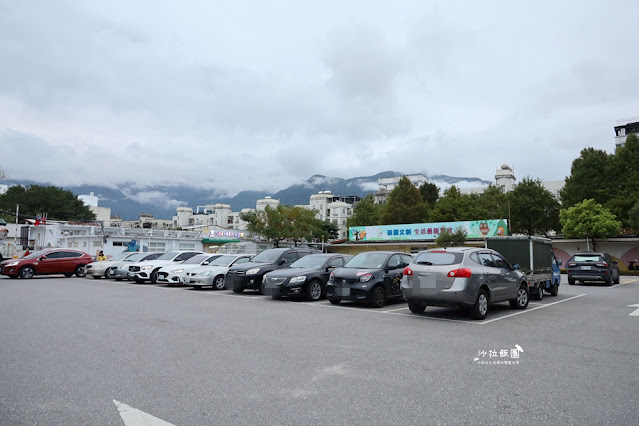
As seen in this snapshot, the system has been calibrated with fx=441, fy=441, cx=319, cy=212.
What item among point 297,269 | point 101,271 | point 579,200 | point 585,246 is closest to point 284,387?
point 297,269

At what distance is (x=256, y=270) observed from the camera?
49.4 ft

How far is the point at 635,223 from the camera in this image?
36625 millimetres

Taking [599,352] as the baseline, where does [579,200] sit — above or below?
above

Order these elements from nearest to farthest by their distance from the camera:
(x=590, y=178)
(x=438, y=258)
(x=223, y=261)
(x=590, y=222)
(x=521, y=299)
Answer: (x=438, y=258) < (x=521, y=299) < (x=223, y=261) < (x=590, y=222) < (x=590, y=178)

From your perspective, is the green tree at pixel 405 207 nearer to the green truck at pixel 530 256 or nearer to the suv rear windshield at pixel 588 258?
the suv rear windshield at pixel 588 258

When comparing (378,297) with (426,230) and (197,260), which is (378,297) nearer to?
(197,260)

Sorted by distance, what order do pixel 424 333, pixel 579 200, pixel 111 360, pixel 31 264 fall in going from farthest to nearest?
1. pixel 579 200
2. pixel 31 264
3. pixel 424 333
4. pixel 111 360

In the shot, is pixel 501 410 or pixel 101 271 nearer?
pixel 501 410

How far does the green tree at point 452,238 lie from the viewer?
43459 millimetres

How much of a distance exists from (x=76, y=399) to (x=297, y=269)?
969cm

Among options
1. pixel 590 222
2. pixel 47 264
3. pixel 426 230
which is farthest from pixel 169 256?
pixel 590 222

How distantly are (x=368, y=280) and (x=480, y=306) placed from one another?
122 inches

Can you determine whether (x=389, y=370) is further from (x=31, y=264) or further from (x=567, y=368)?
(x=31, y=264)

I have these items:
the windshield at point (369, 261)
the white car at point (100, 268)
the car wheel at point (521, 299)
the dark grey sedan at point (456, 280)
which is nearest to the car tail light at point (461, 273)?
the dark grey sedan at point (456, 280)
